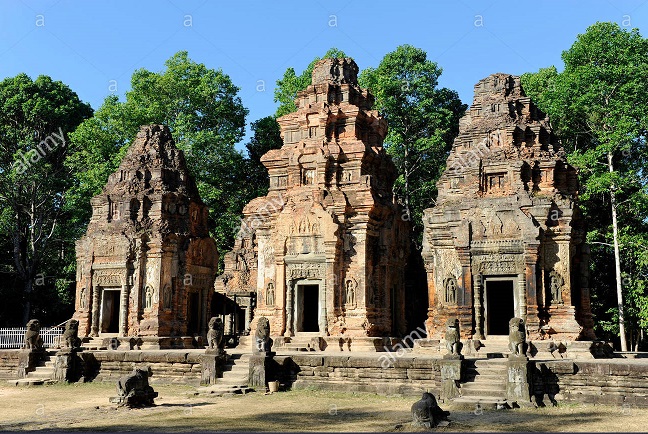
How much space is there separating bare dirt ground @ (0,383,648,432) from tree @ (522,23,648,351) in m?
12.4

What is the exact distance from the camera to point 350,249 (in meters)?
18.6

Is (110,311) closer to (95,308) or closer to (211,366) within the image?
(95,308)

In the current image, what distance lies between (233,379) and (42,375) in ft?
18.8

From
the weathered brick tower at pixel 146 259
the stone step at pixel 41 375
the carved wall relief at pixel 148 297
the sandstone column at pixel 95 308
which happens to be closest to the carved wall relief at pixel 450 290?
the weathered brick tower at pixel 146 259

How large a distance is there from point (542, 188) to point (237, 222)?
16377mm

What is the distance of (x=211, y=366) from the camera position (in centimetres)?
1462

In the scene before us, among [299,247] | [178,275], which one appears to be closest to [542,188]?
[299,247]

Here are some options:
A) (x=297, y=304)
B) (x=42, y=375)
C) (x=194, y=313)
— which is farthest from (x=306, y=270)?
(x=42, y=375)

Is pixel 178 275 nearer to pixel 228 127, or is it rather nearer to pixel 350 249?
pixel 350 249

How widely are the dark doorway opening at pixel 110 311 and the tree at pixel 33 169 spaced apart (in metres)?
8.71

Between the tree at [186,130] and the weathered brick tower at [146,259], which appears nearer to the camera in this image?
the weathered brick tower at [146,259]

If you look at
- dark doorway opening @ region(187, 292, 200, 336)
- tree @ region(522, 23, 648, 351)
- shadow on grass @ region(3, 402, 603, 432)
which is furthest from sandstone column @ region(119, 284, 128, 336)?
tree @ region(522, 23, 648, 351)

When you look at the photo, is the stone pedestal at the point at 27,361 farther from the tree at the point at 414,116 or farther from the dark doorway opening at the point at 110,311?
the tree at the point at 414,116

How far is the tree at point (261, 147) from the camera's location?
109ft
